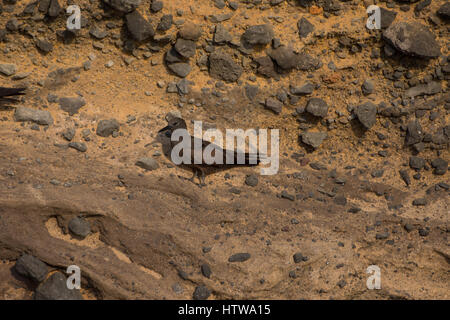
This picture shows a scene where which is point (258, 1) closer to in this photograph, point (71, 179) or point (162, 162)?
point (162, 162)

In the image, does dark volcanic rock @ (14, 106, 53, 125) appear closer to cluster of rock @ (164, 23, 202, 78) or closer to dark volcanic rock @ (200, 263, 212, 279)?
cluster of rock @ (164, 23, 202, 78)

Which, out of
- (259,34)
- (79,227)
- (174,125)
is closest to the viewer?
(79,227)

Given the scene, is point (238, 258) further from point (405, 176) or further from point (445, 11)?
point (445, 11)

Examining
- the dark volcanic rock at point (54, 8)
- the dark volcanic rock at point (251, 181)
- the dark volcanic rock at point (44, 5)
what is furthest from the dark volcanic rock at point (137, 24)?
the dark volcanic rock at point (251, 181)

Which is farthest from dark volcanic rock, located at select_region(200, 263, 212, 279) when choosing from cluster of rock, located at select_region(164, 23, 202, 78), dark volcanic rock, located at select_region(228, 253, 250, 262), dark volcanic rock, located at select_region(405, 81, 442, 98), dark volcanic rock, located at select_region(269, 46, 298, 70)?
dark volcanic rock, located at select_region(405, 81, 442, 98)

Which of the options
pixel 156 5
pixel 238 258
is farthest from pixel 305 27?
pixel 238 258
